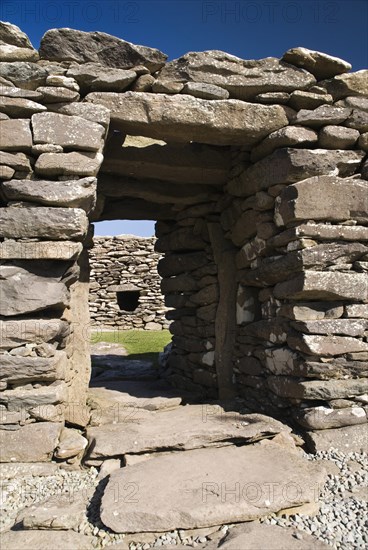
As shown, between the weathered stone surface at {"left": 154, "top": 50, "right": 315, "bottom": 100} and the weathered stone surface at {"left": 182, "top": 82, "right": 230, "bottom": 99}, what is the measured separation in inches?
2.4

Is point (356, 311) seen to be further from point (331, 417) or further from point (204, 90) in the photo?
point (204, 90)

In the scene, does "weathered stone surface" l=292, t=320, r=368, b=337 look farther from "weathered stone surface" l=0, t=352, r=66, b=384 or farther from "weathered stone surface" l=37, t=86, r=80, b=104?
"weathered stone surface" l=37, t=86, r=80, b=104

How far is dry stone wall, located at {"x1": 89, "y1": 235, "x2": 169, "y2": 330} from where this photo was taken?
1633cm

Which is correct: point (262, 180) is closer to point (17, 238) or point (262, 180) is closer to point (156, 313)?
point (17, 238)

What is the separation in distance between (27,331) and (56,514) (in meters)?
1.39

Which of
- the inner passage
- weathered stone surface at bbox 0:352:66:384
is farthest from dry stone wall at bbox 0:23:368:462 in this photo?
the inner passage

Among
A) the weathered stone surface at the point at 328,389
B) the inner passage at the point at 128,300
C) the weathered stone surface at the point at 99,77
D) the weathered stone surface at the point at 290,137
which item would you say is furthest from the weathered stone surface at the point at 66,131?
the inner passage at the point at 128,300

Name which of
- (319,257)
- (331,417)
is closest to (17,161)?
(319,257)

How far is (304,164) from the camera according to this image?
13.6 ft

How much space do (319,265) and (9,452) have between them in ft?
9.73

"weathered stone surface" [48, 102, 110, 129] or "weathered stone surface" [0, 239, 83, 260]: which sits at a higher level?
"weathered stone surface" [48, 102, 110, 129]

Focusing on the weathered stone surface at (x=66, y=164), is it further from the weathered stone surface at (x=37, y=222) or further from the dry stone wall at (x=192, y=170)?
the weathered stone surface at (x=37, y=222)

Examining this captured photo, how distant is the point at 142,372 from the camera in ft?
25.0

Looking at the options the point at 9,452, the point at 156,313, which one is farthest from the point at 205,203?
the point at 156,313
